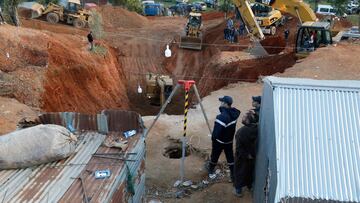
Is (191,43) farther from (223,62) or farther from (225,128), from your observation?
(225,128)

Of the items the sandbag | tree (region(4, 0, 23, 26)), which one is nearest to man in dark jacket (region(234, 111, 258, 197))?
the sandbag

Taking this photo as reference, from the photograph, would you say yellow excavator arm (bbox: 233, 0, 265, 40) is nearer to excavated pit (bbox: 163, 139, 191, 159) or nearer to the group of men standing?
excavated pit (bbox: 163, 139, 191, 159)

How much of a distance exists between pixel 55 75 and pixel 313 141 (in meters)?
15.0

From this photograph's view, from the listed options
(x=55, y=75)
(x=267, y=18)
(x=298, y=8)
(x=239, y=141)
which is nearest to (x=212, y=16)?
(x=267, y=18)

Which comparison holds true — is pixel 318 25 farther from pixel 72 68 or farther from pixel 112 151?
pixel 112 151

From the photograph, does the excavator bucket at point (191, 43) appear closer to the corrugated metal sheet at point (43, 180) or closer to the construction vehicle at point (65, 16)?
the construction vehicle at point (65, 16)

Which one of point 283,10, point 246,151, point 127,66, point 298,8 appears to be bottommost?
point 127,66

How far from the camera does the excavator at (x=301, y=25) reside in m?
20.8

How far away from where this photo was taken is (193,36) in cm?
2967

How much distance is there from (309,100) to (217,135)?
3565mm

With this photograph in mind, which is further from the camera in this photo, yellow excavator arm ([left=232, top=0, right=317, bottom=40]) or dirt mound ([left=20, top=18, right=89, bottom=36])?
dirt mound ([left=20, top=18, right=89, bottom=36])

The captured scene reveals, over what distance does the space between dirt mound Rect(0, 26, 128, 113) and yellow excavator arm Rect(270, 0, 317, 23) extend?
32.9 ft

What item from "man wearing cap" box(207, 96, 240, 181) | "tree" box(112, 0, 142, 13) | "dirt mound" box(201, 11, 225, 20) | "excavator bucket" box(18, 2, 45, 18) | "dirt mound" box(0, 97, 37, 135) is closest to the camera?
"man wearing cap" box(207, 96, 240, 181)

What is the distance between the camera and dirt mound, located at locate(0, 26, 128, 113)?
651 inches
